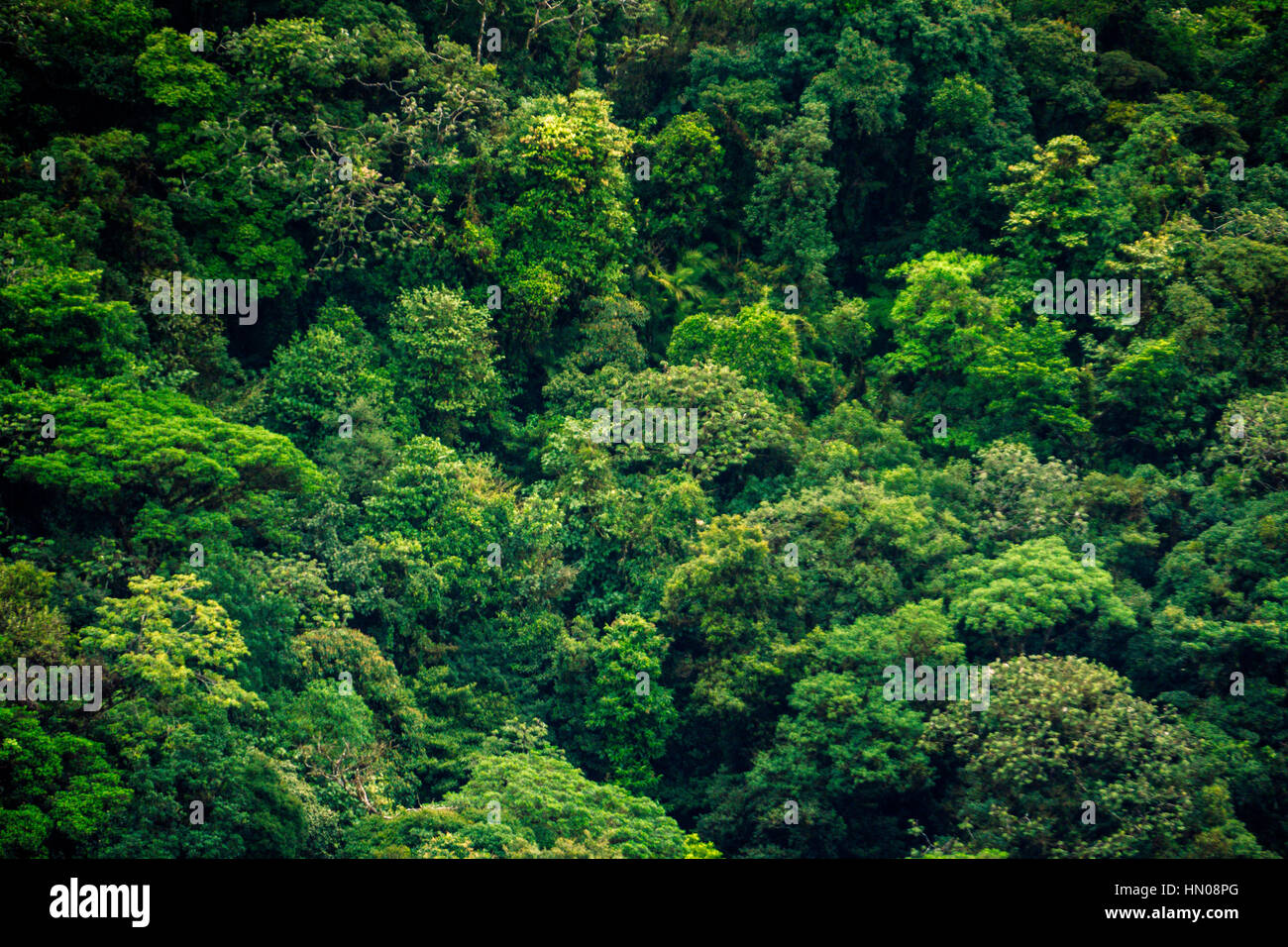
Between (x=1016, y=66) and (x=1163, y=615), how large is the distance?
1633cm

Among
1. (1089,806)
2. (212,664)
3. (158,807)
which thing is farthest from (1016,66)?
(158,807)

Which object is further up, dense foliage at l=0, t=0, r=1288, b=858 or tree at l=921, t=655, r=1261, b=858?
dense foliage at l=0, t=0, r=1288, b=858

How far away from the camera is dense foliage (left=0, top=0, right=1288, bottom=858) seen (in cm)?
2383

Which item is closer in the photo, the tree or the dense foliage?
the tree

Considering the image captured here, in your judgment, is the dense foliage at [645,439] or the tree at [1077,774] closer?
the tree at [1077,774]

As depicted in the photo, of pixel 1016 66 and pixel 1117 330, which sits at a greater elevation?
pixel 1016 66

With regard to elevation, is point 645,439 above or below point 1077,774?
above

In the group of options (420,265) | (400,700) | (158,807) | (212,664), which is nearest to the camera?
(158,807)

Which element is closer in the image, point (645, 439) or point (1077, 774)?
point (1077, 774)

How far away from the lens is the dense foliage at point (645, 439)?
23828mm

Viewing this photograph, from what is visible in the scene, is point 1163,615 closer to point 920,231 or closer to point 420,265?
point 920,231

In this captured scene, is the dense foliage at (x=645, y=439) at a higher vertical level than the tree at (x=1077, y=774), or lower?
higher

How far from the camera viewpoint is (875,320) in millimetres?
35375

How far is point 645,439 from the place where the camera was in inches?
1220
